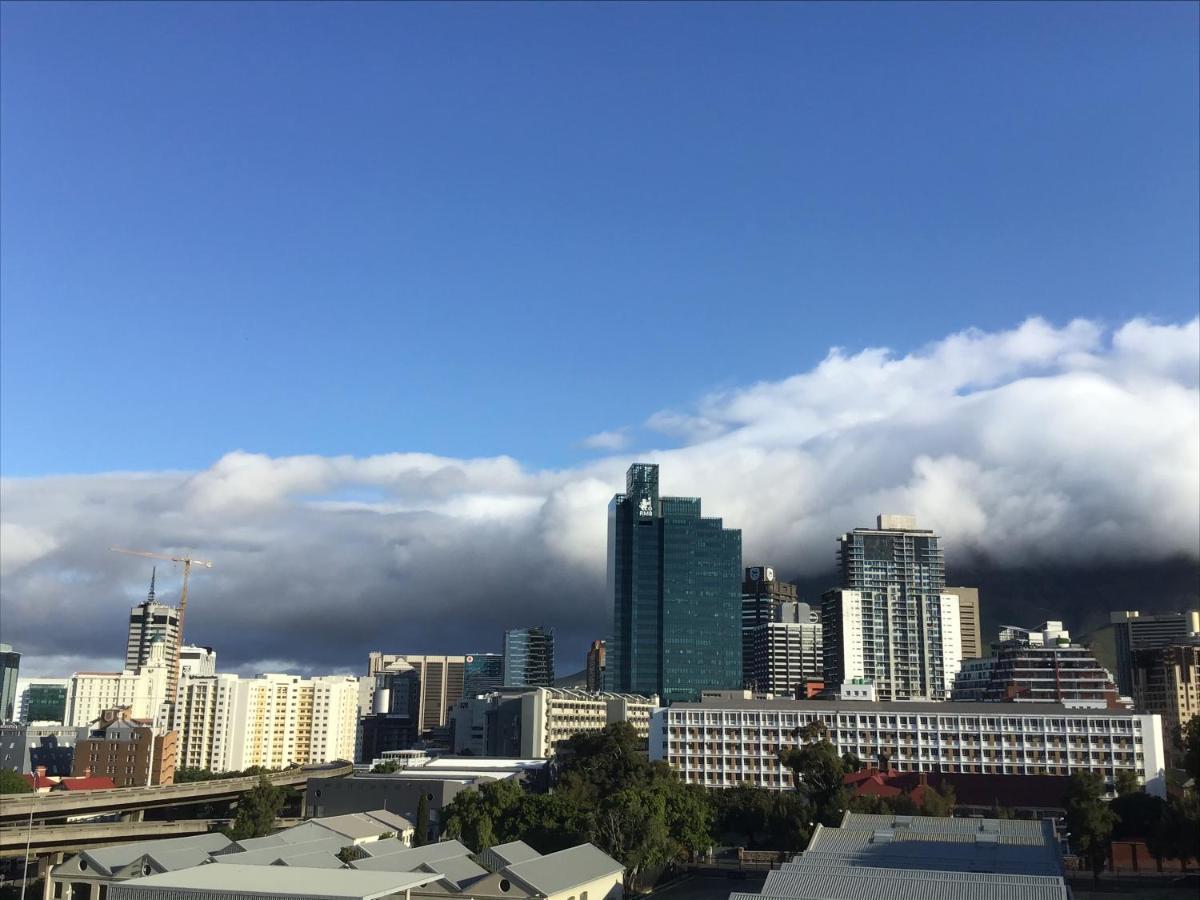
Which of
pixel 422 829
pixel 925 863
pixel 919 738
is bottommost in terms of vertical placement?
pixel 422 829

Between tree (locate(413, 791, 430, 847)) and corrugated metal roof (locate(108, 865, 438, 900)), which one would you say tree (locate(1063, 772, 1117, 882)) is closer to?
tree (locate(413, 791, 430, 847))

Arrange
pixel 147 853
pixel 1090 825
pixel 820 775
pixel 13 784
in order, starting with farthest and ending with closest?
pixel 13 784
pixel 820 775
pixel 1090 825
pixel 147 853

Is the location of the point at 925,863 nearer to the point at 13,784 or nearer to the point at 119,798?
the point at 119,798

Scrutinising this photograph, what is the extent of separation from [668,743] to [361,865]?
91.9 metres

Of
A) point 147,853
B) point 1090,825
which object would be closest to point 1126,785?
point 1090,825

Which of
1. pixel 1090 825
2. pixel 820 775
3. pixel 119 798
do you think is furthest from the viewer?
pixel 119 798

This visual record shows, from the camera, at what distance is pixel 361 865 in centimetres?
7194

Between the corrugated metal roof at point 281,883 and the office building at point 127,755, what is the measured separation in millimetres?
135915

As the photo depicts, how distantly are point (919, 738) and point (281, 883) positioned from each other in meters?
112

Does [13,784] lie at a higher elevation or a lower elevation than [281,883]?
lower

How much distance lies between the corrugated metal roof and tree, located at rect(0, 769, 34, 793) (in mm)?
105431

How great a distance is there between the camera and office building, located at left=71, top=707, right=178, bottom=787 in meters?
187

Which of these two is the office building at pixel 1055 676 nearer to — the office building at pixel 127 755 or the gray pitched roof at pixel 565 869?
the gray pitched roof at pixel 565 869

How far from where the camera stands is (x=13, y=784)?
155 metres
